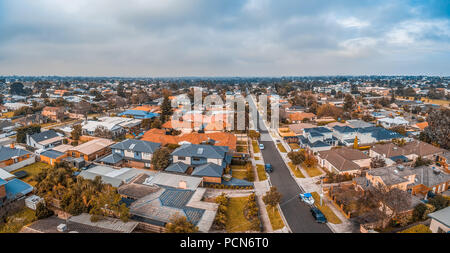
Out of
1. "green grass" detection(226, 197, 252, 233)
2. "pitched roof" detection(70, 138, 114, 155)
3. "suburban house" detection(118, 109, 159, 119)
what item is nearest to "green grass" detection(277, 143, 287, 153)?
"green grass" detection(226, 197, 252, 233)

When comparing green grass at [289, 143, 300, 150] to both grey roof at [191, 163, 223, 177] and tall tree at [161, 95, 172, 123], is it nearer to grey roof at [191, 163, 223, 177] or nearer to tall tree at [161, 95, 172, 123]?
grey roof at [191, 163, 223, 177]

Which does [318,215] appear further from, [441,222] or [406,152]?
[406,152]

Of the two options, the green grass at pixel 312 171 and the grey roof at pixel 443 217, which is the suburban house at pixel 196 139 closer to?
the green grass at pixel 312 171

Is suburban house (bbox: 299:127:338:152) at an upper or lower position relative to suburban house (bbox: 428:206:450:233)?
upper

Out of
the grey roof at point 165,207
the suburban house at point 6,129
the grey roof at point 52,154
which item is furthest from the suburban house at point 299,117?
the suburban house at point 6,129

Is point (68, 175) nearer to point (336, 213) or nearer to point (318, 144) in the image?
point (336, 213)
